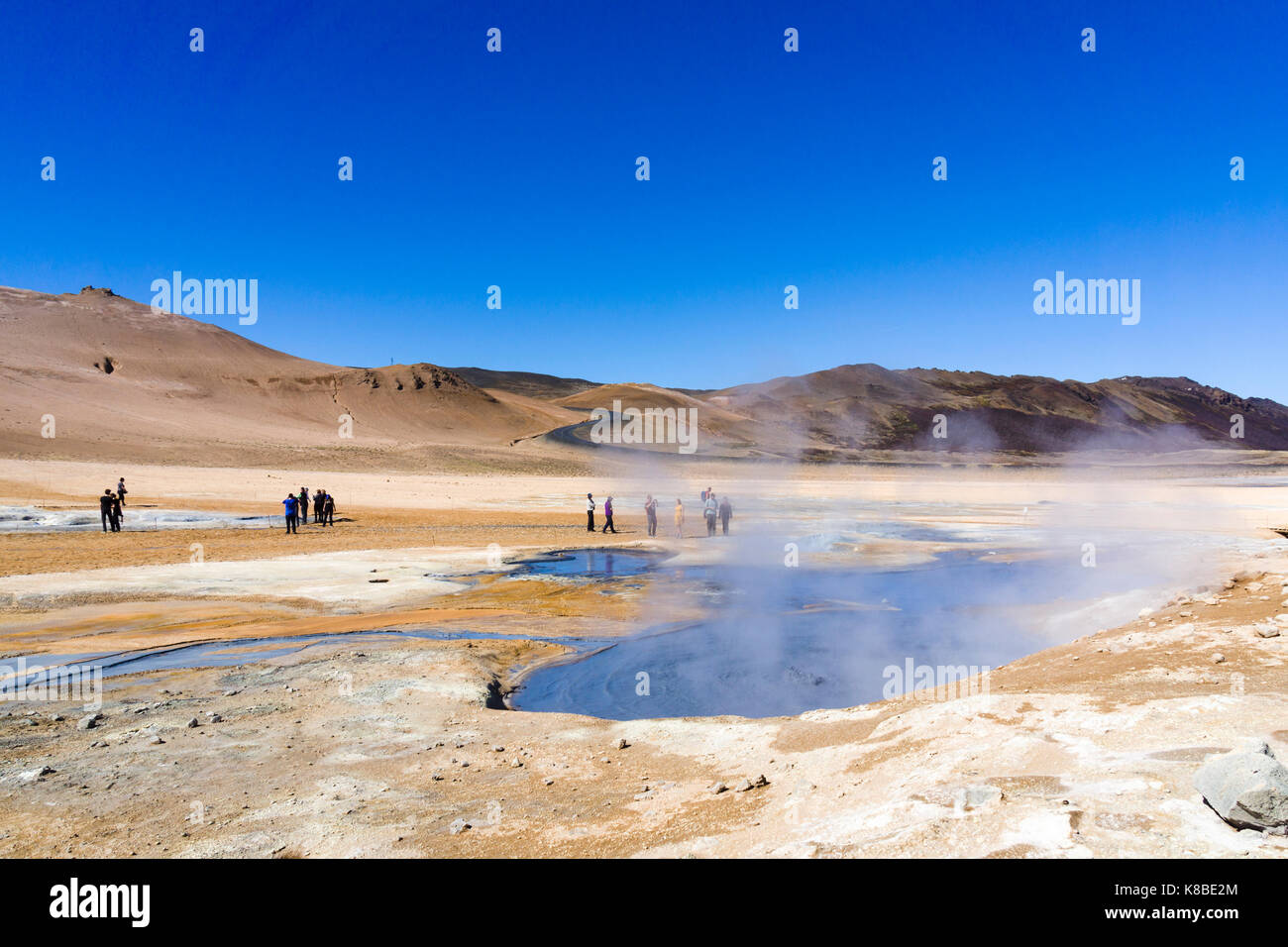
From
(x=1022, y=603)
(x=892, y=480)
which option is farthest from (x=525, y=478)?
(x=1022, y=603)

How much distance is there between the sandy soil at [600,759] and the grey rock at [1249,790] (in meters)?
0.10

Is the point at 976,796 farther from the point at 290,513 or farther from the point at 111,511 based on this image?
the point at 111,511

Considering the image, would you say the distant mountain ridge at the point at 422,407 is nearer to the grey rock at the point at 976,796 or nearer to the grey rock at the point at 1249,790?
the grey rock at the point at 976,796

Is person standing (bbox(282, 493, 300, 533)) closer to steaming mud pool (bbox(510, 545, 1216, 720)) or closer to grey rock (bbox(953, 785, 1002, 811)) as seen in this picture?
steaming mud pool (bbox(510, 545, 1216, 720))

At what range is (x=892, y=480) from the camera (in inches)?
2692

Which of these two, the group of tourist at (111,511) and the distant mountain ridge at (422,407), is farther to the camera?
the distant mountain ridge at (422,407)

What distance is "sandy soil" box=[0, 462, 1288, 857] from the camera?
4.71 metres

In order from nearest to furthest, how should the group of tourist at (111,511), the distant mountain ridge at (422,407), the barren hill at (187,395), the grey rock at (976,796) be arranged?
the grey rock at (976,796) → the group of tourist at (111,511) → the barren hill at (187,395) → the distant mountain ridge at (422,407)

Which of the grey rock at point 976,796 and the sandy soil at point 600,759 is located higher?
the grey rock at point 976,796

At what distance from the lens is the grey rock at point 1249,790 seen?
12.6 feet

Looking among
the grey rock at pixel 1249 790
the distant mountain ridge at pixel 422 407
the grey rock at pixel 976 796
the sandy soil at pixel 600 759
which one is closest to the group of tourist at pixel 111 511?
the sandy soil at pixel 600 759

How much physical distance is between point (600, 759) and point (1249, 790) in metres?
4.86

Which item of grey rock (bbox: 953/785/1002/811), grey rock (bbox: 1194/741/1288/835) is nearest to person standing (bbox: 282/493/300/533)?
grey rock (bbox: 953/785/1002/811)
